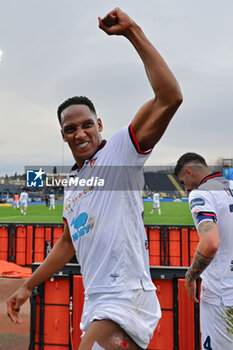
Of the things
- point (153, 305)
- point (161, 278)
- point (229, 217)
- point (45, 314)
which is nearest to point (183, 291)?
point (161, 278)

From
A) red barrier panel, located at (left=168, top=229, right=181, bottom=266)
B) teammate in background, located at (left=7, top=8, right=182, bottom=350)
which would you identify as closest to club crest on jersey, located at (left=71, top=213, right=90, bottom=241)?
teammate in background, located at (left=7, top=8, right=182, bottom=350)

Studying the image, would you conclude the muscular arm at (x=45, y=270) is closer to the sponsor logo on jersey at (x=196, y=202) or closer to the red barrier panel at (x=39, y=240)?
the sponsor logo on jersey at (x=196, y=202)

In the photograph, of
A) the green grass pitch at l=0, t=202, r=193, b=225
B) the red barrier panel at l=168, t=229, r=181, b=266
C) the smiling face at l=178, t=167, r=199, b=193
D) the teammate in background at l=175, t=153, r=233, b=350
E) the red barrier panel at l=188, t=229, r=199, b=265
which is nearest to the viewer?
the teammate in background at l=175, t=153, r=233, b=350

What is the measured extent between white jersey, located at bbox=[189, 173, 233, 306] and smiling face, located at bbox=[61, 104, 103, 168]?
1367 millimetres

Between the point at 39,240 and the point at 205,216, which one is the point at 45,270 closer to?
the point at 205,216

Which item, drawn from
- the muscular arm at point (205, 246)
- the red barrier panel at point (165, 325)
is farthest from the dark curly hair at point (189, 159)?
the red barrier panel at point (165, 325)

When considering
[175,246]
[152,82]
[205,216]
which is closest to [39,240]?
[175,246]

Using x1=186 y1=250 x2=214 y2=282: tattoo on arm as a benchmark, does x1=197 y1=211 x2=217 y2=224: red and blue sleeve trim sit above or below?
above

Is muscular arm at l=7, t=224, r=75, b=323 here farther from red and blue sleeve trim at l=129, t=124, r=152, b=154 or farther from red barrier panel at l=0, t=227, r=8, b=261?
red barrier panel at l=0, t=227, r=8, b=261

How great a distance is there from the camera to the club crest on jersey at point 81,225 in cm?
182

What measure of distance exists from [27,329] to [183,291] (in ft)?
9.01

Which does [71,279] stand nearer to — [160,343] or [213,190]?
[160,343]

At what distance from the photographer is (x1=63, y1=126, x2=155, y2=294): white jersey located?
1707 mm

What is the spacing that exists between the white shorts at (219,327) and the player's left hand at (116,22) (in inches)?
94.7
